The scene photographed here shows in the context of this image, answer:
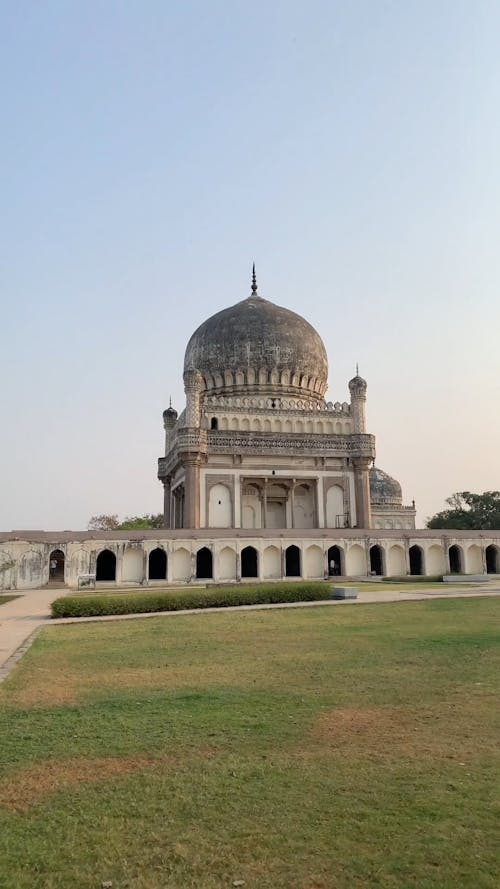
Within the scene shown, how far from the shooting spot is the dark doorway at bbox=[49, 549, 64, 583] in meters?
30.6

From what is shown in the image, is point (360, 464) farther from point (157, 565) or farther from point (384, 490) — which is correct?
point (384, 490)

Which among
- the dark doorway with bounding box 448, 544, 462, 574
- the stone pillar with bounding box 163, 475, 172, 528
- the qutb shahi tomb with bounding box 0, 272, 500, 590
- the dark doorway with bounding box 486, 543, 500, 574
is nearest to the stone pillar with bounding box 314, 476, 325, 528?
the qutb shahi tomb with bounding box 0, 272, 500, 590

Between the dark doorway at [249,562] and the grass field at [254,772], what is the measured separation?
23690 mm

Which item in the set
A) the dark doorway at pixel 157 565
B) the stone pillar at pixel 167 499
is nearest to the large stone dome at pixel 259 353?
the stone pillar at pixel 167 499

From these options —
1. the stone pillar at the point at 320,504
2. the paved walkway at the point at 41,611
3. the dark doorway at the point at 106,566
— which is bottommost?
the paved walkway at the point at 41,611

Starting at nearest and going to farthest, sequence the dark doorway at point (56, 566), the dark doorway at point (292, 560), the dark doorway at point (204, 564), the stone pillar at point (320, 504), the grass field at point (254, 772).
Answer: the grass field at point (254, 772)
the dark doorway at point (56, 566)
the dark doorway at point (204, 564)
the dark doorway at point (292, 560)
the stone pillar at point (320, 504)

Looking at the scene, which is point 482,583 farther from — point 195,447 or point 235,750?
point 235,750

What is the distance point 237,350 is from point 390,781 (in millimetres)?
35764

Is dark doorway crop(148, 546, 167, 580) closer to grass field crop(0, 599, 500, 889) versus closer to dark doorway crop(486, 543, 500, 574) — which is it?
dark doorway crop(486, 543, 500, 574)

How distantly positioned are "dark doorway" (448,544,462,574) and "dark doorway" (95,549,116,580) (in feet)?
57.3

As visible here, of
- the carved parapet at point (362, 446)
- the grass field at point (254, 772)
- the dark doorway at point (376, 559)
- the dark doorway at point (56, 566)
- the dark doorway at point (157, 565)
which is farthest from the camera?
the carved parapet at point (362, 446)

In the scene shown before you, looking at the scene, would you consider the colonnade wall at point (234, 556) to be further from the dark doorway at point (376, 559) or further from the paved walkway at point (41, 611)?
the paved walkway at point (41, 611)

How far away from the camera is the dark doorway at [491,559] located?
37.7m

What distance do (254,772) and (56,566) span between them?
1148 inches
